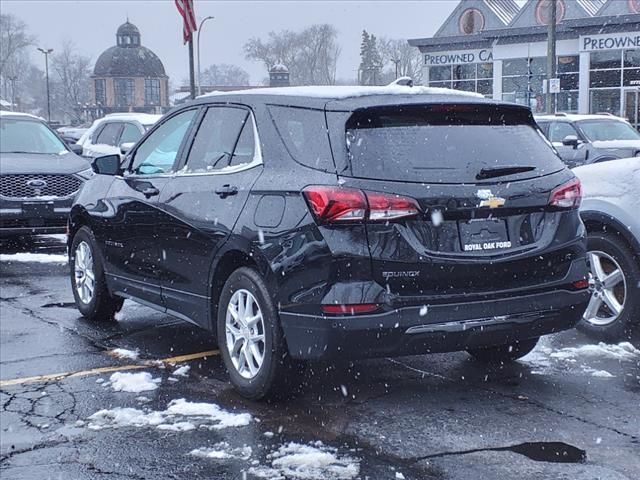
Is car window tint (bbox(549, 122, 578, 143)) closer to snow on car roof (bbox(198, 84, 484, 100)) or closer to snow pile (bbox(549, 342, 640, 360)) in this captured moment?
snow pile (bbox(549, 342, 640, 360))

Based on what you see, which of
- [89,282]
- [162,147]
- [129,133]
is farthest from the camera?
[129,133]

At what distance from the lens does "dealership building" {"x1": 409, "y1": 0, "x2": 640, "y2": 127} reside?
42.5m

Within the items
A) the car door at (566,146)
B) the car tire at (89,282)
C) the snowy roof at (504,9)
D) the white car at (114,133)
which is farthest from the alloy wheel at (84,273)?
the snowy roof at (504,9)

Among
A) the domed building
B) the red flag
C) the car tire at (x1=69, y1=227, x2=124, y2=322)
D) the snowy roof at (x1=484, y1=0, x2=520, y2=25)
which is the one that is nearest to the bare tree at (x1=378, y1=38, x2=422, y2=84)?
the domed building

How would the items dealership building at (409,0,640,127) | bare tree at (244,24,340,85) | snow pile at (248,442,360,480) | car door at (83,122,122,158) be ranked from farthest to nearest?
bare tree at (244,24,340,85) → dealership building at (409,0,640,127) → car door at (83,122,122,158) → snow pile at (248,442,360,480)

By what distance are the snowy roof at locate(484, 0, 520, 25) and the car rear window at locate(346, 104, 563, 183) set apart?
160ft

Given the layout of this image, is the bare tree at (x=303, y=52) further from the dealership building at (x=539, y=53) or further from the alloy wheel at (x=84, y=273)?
the alloy wheel at (x=84, y=273)

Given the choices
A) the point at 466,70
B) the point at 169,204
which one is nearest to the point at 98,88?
the point at 466,70

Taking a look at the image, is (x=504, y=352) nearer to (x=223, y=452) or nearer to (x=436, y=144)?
(x=436, y=144)

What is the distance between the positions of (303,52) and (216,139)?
4352 inches

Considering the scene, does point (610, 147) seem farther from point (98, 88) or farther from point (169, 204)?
point (98, 88)

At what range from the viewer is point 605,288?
6.44 metres

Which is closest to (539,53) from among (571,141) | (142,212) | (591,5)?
(591,5)

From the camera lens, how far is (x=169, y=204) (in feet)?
19.5
